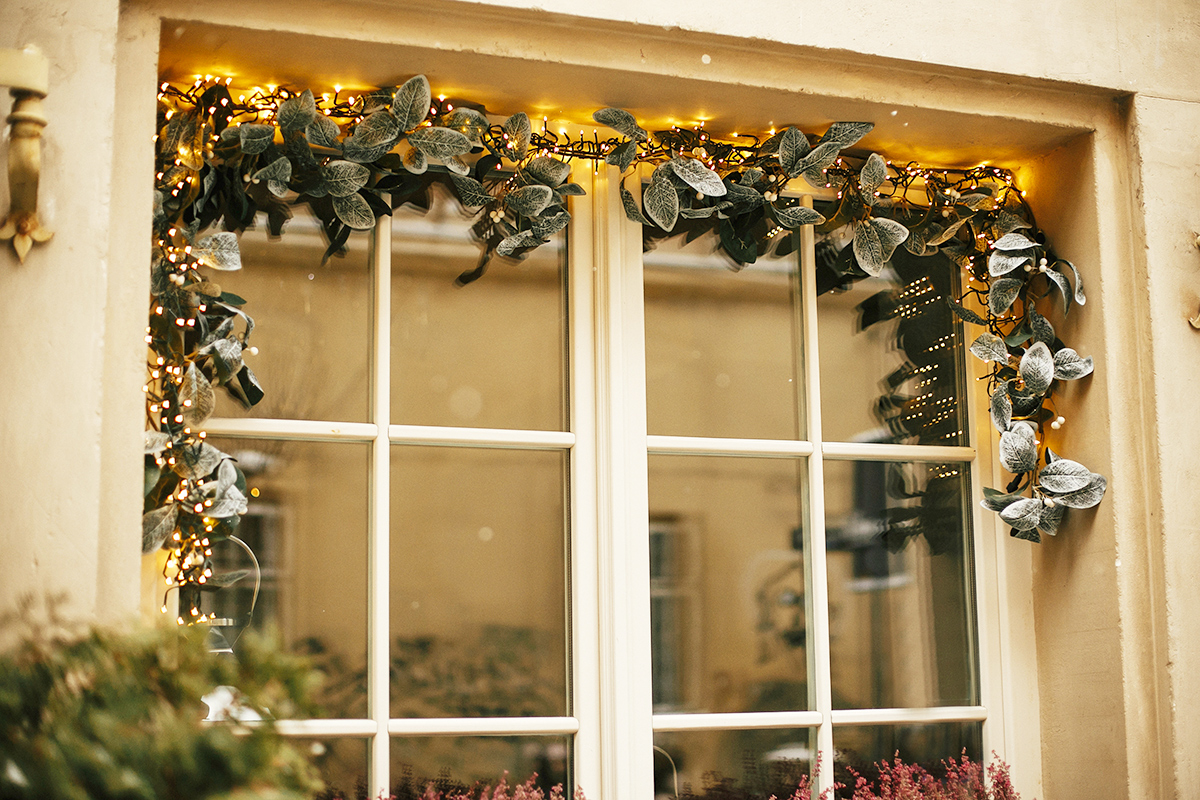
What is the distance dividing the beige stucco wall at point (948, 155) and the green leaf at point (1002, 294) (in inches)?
5.6

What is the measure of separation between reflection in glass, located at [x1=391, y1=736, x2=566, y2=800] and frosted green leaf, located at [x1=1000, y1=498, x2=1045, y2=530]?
0.99 metres

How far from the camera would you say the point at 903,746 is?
2.28 m

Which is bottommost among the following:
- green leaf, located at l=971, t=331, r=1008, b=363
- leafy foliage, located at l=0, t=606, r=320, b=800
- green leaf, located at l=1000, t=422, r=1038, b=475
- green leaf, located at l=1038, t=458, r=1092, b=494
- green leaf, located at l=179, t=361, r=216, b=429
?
leafy foliage, located at l=0, t=606, r=320, b=800

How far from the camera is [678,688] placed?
7.14ft

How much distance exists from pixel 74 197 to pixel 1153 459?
201 cm

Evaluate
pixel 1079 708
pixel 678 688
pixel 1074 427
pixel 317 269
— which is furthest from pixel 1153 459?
pixel 317 269

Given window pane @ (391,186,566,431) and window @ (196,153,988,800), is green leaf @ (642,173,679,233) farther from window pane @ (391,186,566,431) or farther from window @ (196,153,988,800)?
window pane @ (391,186,566,431)

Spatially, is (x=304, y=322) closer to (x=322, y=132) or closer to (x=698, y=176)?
(x=322, y=132)

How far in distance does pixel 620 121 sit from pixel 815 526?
0.91m

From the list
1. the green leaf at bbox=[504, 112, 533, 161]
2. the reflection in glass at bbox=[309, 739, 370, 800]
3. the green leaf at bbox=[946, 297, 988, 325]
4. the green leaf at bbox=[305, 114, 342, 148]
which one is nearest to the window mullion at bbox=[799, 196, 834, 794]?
the green leaf at bbox=[946, 297, 988, 325]

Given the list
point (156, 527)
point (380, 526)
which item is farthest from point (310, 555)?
point (156, 527)

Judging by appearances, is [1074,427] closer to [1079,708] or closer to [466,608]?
[1079,708]

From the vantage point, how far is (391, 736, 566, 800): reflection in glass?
2.03 meters

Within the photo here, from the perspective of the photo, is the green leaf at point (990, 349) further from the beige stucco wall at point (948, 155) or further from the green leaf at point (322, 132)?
the green leaf at point (322, 132)
